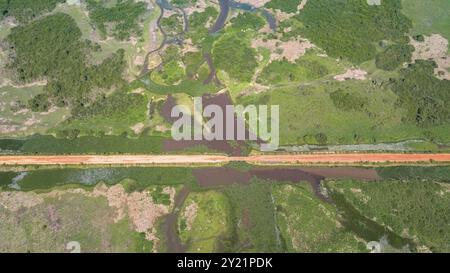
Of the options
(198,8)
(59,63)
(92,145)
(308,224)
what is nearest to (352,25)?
(198,8)

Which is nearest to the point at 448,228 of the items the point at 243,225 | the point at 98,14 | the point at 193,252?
the point at 243,225

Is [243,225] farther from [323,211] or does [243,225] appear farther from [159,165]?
[159,165]

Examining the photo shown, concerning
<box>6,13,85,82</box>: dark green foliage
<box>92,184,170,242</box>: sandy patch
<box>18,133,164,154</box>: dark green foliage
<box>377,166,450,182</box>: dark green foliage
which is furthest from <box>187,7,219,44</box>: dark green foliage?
<box>377,166,450,182</box>: dark green foliage

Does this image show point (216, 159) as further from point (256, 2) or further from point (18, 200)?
point (256, 2)

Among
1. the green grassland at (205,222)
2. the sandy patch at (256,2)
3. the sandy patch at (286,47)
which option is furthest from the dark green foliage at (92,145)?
the sandy patch at (256,2)

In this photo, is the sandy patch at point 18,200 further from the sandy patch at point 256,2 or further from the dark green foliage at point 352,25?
the sandy patch at point 256,2

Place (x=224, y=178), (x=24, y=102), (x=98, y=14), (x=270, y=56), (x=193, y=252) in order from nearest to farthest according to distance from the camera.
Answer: (x=193, y=252) < (x=224, y=178) < (x=24, y=102) < (x=270, y=56) < (x=98, y=14)
